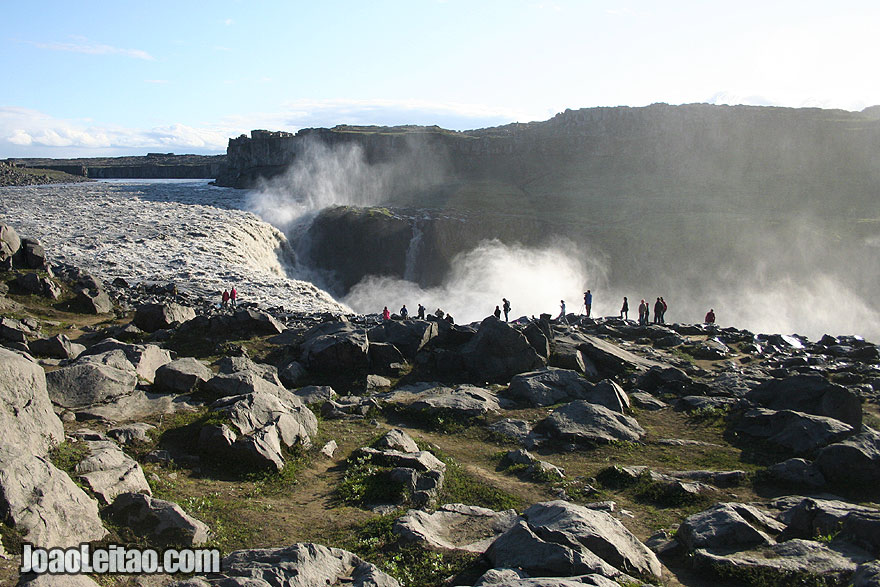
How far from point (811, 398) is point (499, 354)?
29.2 ft

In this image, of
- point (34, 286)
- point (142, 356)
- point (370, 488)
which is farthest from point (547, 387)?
point (34, 286)

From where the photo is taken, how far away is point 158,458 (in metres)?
10.6

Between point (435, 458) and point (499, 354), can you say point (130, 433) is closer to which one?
point (435, 458)

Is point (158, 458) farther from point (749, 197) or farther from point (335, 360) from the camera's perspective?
point (749, 197)

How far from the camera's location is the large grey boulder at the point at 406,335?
21.1 meters

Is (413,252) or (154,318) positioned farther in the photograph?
(413,252)

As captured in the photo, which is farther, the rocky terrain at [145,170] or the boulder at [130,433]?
the rocky terrain at [145,170]

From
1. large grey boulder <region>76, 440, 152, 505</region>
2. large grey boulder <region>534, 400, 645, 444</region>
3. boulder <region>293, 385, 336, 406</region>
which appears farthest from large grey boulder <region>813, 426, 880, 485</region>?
large grey boulder <region>76, 440, 152, 505</region>

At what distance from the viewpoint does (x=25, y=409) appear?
29.0 feet

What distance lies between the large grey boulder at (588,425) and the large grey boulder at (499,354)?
4.03m

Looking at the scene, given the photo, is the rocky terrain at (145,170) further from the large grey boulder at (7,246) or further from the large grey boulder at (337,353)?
the large grey boulder at (337,353)

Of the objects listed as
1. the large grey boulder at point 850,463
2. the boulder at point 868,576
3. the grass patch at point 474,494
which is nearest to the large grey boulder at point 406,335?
the grass patch at point 474,494

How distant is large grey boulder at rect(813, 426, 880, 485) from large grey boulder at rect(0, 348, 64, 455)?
45.8ft

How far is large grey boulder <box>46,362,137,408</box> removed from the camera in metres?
12.1
